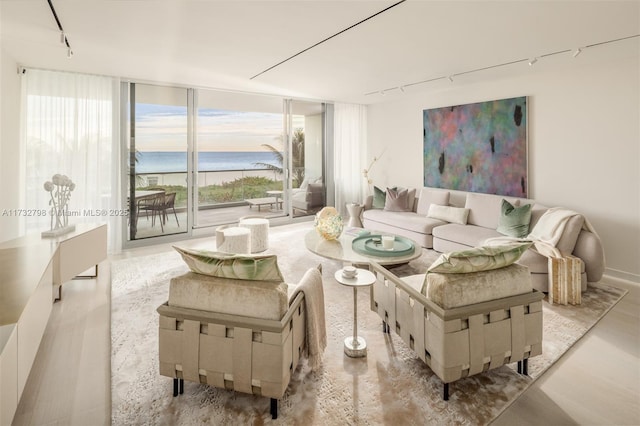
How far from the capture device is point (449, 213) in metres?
5.21

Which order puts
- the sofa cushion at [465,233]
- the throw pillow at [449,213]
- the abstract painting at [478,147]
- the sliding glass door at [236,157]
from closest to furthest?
1. the sofa cushion at [465,233]
2. the abstract painting at [478,147]
3. the throw pillow at [449,213]
4. the sliding glass door at [236,157]

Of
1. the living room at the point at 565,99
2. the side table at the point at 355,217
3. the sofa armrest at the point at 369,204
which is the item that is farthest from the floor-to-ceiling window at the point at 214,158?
the side table at the point at 355,217

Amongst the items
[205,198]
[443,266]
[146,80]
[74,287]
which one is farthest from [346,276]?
[205,198]

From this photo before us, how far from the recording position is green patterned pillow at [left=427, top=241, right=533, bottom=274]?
6.37ft

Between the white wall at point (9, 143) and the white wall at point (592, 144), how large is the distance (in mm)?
5853

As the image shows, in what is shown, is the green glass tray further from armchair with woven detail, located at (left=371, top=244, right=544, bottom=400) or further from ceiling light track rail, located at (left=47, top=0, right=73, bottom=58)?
ceiling light track rail, located at (left=47, top=0, right=73, bottom=58)

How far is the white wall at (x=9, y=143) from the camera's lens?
3785mm

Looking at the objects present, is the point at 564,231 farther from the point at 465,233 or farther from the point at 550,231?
the point at 465,233

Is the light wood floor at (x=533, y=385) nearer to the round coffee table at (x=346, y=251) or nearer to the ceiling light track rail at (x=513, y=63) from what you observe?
the round coffee table at (x=346, y=251)

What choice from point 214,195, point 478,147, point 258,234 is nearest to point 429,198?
point 478,147

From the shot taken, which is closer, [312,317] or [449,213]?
[312,317]

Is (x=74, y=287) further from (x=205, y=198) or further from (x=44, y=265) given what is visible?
(x=205, y=198)

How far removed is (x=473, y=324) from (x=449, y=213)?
352 cm

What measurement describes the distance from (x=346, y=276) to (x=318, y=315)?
322 millimetres
